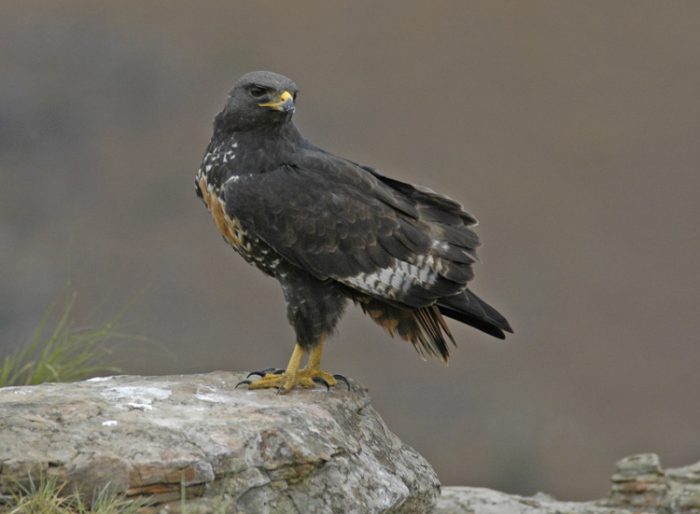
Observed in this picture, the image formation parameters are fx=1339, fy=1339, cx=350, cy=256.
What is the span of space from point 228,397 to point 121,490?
3.23 ft

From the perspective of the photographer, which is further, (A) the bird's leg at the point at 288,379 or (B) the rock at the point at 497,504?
(B) the rock at the point at 497,504

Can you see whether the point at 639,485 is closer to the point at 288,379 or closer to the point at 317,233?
the point at 288,379

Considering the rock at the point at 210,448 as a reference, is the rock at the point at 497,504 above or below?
above

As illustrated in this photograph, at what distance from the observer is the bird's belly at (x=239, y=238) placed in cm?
629

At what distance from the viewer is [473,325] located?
6.60m

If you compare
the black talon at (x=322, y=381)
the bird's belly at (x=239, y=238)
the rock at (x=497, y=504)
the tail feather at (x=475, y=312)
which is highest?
the tail feather at (x=475, y=312)

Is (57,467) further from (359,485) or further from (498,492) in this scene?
(498,492)

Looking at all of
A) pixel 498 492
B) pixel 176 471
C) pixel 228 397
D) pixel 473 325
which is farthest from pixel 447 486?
pixel 176 471

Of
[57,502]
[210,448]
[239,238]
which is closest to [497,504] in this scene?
[239,238]

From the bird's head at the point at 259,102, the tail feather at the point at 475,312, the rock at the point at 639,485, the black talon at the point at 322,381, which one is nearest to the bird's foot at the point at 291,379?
the black talon at the point at 322,381

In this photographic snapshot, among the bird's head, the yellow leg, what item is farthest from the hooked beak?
the yellow leg

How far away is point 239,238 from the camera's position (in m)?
6.35

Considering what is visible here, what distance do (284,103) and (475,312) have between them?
1358 millimetres

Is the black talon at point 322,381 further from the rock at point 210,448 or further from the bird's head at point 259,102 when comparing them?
the bird's head at point 259,102
